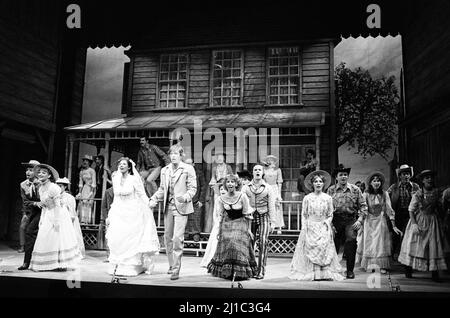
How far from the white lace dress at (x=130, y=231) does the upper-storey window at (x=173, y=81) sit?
6193 millimetres

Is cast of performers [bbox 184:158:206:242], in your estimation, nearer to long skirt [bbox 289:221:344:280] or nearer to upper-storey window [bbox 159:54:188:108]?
upper-storey window [bbox 159:54:188:108]

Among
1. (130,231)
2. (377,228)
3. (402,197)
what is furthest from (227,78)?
(130,231)

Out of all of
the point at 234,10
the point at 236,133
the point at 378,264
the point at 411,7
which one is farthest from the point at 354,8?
the point at 378,264

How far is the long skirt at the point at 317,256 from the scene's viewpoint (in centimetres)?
537

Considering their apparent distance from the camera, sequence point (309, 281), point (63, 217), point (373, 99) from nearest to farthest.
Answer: point (309, 281) → point (63, 217) → point (373, 99)

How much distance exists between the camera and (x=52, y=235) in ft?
19.4

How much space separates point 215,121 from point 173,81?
2.27 meters

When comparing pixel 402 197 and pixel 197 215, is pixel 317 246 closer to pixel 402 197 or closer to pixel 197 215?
pixel 402 197

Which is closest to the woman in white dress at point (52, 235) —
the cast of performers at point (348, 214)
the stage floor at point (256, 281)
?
the stage floor at point (256, 281)

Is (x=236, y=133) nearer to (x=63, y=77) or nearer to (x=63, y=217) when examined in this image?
(x=63, y=217)

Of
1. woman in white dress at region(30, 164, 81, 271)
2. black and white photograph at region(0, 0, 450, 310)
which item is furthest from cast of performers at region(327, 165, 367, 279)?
woman in white dress at region(30, 164, 81, 271)

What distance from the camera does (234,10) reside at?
449 inches

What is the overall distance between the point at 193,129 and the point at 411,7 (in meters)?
6.16
